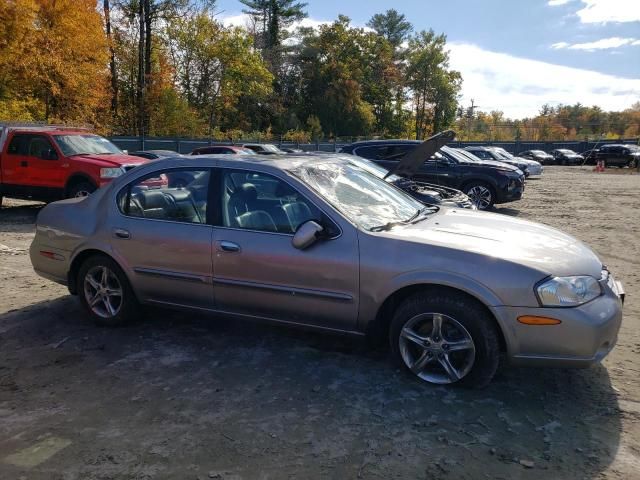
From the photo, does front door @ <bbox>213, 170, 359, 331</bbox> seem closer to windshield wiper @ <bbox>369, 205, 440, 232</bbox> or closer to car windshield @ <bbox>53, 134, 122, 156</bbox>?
windshield wiper @ <bbox>369, 205, 440, 232</bbox>

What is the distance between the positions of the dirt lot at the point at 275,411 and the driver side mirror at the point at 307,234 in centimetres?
94

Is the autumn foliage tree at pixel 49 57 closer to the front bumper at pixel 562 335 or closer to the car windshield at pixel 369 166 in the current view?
the car windshield at pixel 369 166

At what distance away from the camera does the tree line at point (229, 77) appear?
25.1m

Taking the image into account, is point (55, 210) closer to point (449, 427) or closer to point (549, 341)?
point (449, 427)

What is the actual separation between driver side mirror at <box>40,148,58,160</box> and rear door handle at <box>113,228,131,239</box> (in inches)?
299

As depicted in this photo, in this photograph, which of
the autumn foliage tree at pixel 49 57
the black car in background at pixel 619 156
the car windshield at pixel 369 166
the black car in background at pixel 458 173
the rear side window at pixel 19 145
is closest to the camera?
the car windshield at pixel 369 166

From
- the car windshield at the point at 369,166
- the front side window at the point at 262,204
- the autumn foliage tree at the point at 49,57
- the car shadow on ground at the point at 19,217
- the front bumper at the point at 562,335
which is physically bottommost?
the car shadow on ground at the point at 19,217

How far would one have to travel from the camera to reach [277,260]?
3836mm

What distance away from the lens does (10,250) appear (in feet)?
26.1

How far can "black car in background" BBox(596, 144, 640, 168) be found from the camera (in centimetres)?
3722

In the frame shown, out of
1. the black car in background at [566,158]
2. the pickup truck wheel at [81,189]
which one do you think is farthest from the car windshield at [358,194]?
the black car in background at [566,158]

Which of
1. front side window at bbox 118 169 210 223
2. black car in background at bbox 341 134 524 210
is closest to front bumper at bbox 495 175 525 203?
black car in background at bbox 341 134 524 210

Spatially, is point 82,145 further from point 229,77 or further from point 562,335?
point 229,77

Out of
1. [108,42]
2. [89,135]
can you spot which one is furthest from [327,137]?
[89,135]
